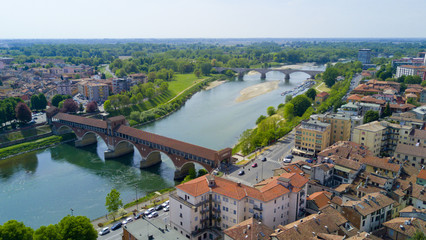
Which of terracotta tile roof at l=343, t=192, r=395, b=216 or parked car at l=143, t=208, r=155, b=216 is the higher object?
terracotta tile roof at l=343, t=192, r=395, b=216

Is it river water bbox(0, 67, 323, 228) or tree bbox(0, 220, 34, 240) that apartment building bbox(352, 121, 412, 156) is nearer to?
river water bbox(0, 67, 323, 228)

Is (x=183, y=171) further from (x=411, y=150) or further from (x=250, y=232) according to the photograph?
(x=411, y=150)

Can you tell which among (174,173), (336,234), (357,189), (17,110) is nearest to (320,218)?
(336,234)

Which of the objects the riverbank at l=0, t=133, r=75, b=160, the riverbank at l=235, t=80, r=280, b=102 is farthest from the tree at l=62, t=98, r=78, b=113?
the riverbank at l=235, t=80, r=280, b=102

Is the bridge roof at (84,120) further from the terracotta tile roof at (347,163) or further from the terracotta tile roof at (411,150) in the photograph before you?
the terracotta tile roof at (411,150)

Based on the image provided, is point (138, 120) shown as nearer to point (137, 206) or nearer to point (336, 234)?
point (137, 206)

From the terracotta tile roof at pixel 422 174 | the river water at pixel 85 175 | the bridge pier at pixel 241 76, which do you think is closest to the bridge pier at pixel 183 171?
the river water at pixel 85 175
